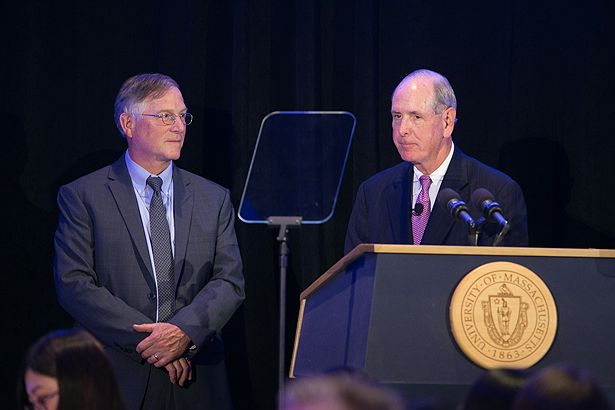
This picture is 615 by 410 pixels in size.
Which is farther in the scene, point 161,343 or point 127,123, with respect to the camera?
point 127,123

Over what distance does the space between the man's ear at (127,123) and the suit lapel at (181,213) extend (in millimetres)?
271

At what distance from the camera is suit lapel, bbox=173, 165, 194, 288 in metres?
4.64

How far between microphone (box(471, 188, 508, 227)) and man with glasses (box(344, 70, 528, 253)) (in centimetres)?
81

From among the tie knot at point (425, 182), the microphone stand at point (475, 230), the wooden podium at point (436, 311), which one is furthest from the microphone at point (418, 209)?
the wooden podium at point (436, 311)

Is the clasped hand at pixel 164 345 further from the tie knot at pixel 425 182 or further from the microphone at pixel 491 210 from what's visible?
the microphone at pixel 491 210

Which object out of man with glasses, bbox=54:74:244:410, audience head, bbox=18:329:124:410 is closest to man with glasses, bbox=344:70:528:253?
man with glasses, bbox=54:74:244:410

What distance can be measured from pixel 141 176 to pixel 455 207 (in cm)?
172

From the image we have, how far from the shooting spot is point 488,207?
360 centimetres

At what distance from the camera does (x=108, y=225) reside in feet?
15.1

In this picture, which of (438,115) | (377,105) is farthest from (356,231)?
(377,105)

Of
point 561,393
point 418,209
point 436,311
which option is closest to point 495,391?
point 561,393

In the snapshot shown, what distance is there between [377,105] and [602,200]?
1.30 metres

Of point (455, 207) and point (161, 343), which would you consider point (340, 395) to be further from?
point (161, 343)

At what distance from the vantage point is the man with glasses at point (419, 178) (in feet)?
15.1
